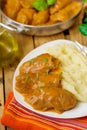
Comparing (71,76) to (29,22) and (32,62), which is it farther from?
(29,22)

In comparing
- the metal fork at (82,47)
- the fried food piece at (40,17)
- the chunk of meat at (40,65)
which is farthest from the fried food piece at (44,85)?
the fried food piece at (40,17)

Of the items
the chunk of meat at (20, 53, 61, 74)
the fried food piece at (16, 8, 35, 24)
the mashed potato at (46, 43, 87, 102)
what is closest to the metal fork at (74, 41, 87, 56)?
the mashed potato at (46, 43, 87, 102)

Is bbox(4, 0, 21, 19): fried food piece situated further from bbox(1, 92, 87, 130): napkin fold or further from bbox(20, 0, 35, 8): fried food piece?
bbox(1, 92, 87, 130): napkin fold

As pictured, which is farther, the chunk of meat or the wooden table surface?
the wooden table surface

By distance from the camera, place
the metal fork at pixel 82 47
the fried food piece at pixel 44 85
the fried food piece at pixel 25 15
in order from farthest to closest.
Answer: the fried food piece at pixel 25 15, the metal fork at pixel 82 47, the fried food piece at pixel 44 85

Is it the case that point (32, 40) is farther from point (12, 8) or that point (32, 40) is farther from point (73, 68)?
point (73, 68)

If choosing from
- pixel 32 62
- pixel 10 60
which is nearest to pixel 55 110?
pixel 32 62

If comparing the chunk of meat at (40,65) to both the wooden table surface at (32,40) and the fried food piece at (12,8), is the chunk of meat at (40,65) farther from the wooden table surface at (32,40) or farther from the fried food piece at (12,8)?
the fried food piece at (12,8)
